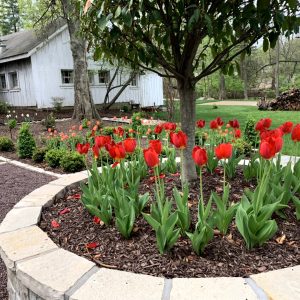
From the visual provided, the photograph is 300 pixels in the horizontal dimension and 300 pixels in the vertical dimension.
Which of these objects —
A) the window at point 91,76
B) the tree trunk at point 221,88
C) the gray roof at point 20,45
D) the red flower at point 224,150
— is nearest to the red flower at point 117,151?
the red flower at point 224,150

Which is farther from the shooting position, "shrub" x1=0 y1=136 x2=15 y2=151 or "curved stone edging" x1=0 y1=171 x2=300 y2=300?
"shrub" x1=0 y1=136 x2=15 y2=151

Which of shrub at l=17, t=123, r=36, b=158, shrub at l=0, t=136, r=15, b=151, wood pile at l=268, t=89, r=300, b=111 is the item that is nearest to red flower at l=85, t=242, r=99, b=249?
shrub at l=17, t=123, r=36, b=158

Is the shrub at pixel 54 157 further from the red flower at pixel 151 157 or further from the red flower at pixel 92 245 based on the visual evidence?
the red flower at pixel 151 157

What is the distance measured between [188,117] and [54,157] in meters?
3.71

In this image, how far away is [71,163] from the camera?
568 centimetres

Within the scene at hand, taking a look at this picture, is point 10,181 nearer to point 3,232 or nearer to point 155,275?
point 3,232

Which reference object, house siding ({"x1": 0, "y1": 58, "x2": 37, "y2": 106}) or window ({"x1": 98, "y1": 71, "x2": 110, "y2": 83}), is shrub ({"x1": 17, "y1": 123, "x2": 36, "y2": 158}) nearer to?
→ house siding ({"x1": 0, "y1": 58, "x2": 37, "y2": 106})

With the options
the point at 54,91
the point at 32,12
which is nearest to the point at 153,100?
the point at 54,91

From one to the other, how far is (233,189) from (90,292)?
65.0 inches

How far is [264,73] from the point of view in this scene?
41.0 metres

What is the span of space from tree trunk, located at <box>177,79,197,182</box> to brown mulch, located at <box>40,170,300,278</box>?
60cm

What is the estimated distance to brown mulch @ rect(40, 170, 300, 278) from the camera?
1.77 m

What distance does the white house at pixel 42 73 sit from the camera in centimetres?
1631

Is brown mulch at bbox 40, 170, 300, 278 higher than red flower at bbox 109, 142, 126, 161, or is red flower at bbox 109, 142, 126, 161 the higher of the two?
red flower at bbox 109, 142, 126, 161
